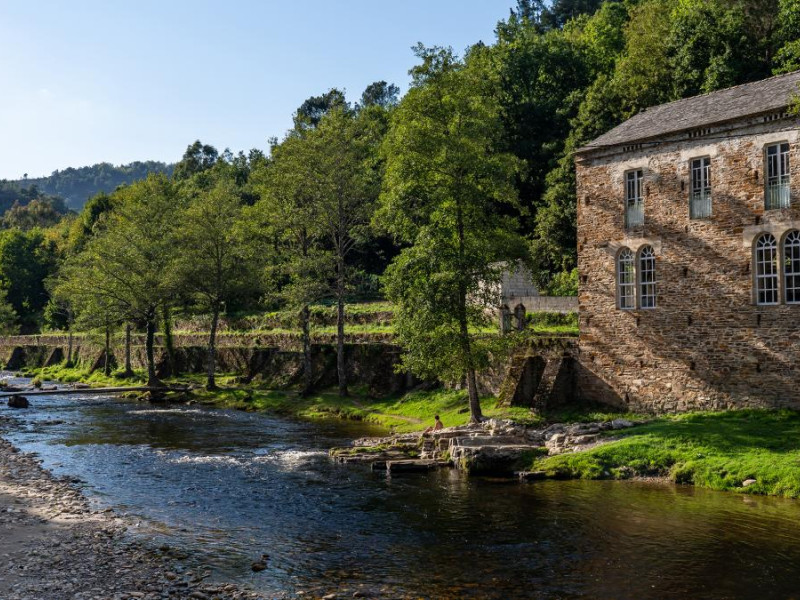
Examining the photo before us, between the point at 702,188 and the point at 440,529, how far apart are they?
828 inches

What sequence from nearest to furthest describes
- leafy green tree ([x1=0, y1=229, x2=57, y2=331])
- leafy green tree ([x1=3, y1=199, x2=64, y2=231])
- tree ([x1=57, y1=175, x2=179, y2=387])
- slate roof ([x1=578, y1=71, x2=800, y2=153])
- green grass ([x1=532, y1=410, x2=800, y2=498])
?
1. green grass ([x1=532, y1=410, x2=800, y2=498])
2. slate roof ([x1=578, y1=71, x2=800, y2=153])
3. tree ([x1=57, y1=175, x2=179, y2=387])
4. leafy green tree ([x1=0, y1=229, x2=57, y2=331])
5. leafy green tree ([x1=3, y1=199, x2=64, y2=231])

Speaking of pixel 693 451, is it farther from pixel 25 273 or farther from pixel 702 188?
pixel 25 273

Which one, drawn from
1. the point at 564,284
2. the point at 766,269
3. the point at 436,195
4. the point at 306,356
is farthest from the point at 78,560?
the point at 564,284

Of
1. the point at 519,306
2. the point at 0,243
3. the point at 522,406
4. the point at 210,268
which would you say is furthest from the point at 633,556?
the point at 0,243

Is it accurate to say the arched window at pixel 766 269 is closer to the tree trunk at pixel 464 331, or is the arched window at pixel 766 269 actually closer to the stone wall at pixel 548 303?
the tree trunk at pixel 464 331

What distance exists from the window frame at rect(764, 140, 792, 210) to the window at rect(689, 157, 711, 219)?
2.51m

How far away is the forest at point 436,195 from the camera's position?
3591 centimetres

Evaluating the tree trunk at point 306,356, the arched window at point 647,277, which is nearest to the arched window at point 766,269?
the arched window at point 647,277

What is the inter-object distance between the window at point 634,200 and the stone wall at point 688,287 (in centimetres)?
29

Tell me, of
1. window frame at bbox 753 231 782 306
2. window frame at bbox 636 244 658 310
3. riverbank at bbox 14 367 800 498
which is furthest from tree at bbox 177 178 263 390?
window frame at bbox 753 231 782 306

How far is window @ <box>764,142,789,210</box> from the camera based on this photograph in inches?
1207

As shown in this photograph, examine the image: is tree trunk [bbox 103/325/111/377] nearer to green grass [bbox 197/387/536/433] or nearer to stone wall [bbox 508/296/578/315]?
green grass [bbox 197/387/536/433]

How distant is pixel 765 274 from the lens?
3136cm

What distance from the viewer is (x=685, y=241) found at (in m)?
33.8
